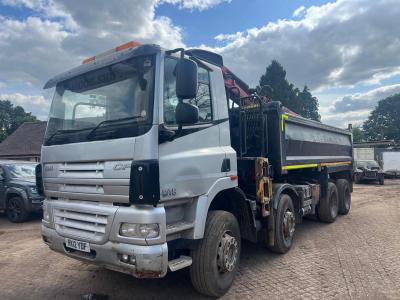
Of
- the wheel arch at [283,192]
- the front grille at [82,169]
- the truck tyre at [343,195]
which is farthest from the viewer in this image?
the truck tyre at [343,195]

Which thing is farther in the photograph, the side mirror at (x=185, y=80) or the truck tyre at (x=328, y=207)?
the truck tyre at (x=328, y=207)

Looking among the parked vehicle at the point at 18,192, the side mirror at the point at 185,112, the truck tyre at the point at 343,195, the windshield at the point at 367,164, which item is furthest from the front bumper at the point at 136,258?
the windshield at the point at 367,164

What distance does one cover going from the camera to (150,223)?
10.8ft

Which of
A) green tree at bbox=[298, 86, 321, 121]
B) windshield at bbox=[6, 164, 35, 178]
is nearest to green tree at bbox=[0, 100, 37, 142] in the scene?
green tree at bbox=[298, 86, 321, 121]

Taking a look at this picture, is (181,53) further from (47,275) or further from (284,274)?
(47,275)

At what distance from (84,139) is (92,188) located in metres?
0.57

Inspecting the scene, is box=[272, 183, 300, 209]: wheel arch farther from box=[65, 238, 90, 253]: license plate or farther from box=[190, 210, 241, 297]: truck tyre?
box=[65, 238, 90, 253]: license plate

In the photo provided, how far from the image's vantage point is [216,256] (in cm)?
406

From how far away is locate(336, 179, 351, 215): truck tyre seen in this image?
9500mm

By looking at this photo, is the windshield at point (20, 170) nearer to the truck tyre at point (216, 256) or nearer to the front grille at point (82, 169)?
the front grille at point (82, 169)

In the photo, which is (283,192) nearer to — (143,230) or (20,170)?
(143,230)

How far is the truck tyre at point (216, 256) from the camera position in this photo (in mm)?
3945

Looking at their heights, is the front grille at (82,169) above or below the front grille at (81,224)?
above

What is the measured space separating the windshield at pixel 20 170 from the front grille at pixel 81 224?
6996 mm
